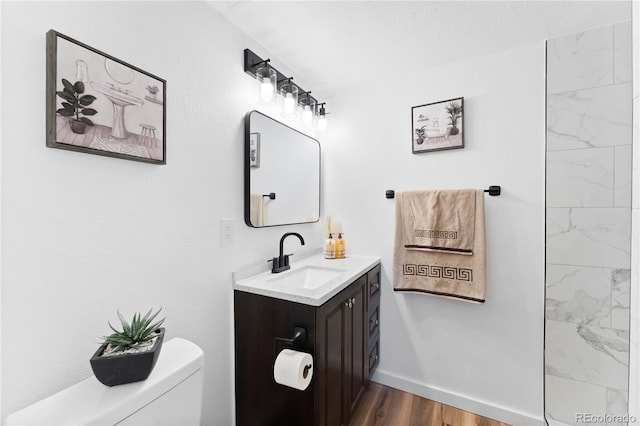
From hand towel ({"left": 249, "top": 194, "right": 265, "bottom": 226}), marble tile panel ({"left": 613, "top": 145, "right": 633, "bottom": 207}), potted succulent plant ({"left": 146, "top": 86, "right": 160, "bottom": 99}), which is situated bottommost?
hand towel ({"left": 249, "top": 194, "right": 265, "bottom": 226})

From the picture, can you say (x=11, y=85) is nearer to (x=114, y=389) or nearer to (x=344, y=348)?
(x=114, y=389)

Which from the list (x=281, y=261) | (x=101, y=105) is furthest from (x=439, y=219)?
(x=101, y=105)

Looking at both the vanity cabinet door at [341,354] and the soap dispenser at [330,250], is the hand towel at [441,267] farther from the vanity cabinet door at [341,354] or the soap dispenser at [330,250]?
the soap dispenser at [330,250]

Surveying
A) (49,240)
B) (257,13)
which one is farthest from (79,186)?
(257,13)

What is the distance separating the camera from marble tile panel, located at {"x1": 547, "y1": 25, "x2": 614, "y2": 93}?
4.69 ft

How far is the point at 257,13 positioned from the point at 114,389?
161cm

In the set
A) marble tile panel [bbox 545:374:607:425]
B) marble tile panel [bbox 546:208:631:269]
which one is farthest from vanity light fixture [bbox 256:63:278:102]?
marble tile panel [bbox 545:374:607:425]

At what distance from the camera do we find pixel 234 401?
4.57 ft

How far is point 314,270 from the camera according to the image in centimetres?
181

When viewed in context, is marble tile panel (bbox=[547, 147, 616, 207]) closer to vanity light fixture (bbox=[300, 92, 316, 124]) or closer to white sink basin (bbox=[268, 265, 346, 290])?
white sink basin (bbox=[268, 265, 346, 290])

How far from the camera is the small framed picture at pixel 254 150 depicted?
4.89 ft

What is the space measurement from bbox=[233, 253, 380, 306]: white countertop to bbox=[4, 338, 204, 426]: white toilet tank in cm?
41

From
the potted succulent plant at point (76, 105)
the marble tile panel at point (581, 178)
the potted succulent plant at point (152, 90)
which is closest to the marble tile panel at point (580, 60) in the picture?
the marble tile panel at point (581, 178)

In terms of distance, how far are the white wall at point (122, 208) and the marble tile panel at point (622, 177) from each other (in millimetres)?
1909
